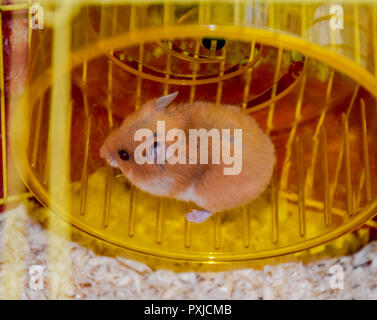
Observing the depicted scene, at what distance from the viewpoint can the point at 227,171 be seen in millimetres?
1901

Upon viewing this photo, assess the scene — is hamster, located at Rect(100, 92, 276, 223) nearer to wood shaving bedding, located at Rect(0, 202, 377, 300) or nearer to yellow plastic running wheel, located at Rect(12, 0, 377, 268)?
yellow plastic running wheel, located at Rect(12, 0, 377, 268)

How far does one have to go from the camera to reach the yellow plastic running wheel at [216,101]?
1872 millimetres

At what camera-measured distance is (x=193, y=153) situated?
Answer: 73.3 inches

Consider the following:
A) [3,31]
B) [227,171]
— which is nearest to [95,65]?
[3,31]

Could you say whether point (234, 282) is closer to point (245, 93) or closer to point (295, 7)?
point (245, 93)

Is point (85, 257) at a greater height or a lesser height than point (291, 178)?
lesser

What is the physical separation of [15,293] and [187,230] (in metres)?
0.69

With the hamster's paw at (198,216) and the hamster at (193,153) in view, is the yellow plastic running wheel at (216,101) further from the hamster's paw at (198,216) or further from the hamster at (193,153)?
the hamster at (193,153)

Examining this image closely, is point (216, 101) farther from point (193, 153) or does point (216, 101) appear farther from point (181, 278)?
point (181, 278)

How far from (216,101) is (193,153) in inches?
16.1

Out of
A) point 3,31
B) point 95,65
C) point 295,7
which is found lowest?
point 295,7

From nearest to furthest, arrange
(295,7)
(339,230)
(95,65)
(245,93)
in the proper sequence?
(295,7) < (339,230) < (95,65) < (245,93)

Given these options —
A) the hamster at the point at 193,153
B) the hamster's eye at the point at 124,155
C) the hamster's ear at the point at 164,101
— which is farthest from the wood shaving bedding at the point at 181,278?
the hamster's ear at the point at 164,101

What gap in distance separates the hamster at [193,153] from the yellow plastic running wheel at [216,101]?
0.18 m
